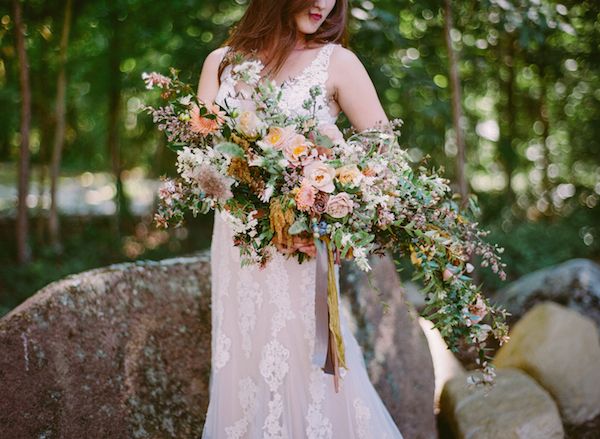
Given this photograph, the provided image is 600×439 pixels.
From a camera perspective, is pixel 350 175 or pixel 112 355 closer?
pixel 350 175

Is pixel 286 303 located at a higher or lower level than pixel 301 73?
lower

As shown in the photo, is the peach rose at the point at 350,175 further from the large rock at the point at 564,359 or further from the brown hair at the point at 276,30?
the large rock at the point at 564,359

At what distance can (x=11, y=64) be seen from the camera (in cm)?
775

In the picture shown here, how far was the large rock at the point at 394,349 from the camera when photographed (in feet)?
12.3

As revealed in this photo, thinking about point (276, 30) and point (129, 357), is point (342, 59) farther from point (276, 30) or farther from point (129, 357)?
point (129, 357)

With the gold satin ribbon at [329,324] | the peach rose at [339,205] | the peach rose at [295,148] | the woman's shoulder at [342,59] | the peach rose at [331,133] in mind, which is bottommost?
the gold satin ribbon at [329,324]

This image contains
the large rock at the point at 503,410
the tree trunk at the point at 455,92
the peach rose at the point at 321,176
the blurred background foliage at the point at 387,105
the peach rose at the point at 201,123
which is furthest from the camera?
the blurred background foliage at the point at 387,105

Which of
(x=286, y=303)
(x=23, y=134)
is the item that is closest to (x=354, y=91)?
(x=286, y=303)

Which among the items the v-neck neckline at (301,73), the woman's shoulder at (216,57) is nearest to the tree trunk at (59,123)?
the woman's shoulder at (216,57)

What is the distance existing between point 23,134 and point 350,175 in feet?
15.3

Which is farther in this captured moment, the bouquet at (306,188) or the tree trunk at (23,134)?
the tree trunk at (23,134)

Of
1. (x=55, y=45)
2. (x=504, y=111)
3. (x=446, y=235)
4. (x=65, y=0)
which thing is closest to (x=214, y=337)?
(x=446, y=235)

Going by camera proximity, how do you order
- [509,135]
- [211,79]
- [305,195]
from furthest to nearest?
1. [509,135]
2. [211,79]
3. [305,195]

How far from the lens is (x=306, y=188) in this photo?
2.27 meters
